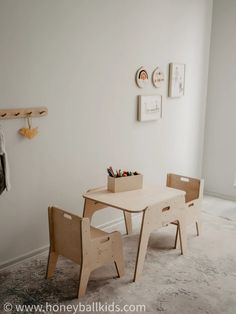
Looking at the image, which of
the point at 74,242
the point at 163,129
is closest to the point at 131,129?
the point at 163,129

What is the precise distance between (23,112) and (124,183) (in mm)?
879

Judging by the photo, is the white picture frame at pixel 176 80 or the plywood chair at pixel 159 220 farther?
the white picture frame at pixel 176 80

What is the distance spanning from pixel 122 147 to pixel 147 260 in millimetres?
1034

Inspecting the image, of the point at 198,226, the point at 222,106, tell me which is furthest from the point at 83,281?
the point at 222,106

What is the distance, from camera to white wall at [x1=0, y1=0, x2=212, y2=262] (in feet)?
7.89

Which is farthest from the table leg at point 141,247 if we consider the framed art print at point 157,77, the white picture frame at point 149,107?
the framed art print at point 157,77

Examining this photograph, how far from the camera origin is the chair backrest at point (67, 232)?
207 cm

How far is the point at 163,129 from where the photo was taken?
3611 millimetres

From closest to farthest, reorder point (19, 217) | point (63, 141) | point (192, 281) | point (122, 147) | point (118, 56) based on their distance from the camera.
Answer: point (192, 281) < point (19, 217) < point (63, 141) < point (118, 56) < point (122, 147)

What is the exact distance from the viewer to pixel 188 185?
3.14 m

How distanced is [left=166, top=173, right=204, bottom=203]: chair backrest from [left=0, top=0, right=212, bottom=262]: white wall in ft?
1.24

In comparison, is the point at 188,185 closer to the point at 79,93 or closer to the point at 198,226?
the point at 198,226

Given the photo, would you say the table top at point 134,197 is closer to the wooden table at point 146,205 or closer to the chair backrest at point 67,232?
the wooden table at point 146,205

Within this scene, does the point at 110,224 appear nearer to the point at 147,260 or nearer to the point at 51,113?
the point at 147,260
